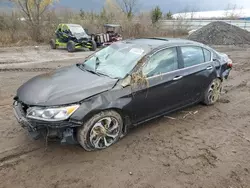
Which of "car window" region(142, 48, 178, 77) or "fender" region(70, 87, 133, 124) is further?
"car window" region(142, 48, 178, 77)

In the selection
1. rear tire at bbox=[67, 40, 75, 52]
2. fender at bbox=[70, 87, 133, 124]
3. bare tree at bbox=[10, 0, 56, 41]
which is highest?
bare tree at bbox=[10, 0, 56, 41]

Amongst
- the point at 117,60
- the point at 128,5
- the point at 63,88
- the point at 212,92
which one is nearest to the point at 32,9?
the point at 117,60

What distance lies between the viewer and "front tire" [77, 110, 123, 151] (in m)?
3.03

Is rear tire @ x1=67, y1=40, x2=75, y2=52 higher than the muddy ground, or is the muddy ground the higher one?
rear tire @ x1=67, y1=40, x2=75, y2=52

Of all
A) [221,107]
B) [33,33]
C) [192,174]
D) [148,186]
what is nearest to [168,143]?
[192,174]

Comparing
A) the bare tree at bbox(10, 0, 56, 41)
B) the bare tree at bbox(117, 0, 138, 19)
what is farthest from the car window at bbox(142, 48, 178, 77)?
the bare tree at bbox(117, 0, 138, 19)

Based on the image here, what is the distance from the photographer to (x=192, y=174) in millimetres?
2820

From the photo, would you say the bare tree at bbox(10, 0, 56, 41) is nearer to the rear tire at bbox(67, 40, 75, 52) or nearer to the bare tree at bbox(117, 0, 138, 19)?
the rear tire at bbox(67, 40, 75, 52)

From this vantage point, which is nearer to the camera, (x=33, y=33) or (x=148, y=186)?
(x=148, y=186)

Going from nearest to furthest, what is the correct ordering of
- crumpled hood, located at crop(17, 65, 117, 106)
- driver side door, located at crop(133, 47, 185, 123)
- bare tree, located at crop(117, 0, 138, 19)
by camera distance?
crumpled hood, located at crop(17, 65, 117, 106) < driver side door, located at crop(133, 47, 185, 123) < bare tree, located at crop(117, 0, 138, 19)

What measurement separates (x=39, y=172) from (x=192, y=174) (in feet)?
6.35

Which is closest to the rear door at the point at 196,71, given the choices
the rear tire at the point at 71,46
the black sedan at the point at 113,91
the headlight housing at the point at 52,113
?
the black sedan at the point at 113,91

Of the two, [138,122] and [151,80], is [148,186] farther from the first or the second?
[151,80]

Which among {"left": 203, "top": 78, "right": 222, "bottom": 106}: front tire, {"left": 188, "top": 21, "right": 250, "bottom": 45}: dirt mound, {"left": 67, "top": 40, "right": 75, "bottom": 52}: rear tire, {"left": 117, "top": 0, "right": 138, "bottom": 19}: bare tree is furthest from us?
{"left": 117, "top": 0, "right": 138, "bottom": 19}: bare tree
